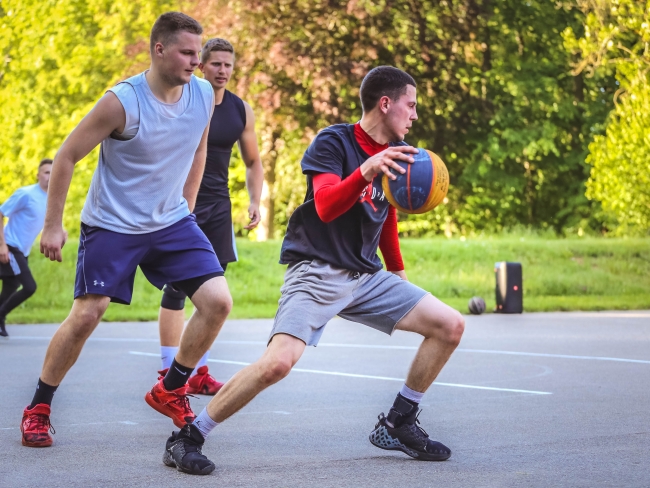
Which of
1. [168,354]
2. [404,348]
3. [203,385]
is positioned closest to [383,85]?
[168,354]

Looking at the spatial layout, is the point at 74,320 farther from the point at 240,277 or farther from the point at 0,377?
the point at 240,277

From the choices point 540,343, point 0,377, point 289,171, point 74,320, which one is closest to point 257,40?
point 289,171

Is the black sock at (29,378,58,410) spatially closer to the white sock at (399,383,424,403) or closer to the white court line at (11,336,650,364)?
the white sock at (399,383,424,403)

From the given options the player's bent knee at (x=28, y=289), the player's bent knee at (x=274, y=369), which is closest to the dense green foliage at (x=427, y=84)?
the player's bent knee at (x=28, y=289)

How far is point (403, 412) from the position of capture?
546cm

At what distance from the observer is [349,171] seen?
5.33 metres

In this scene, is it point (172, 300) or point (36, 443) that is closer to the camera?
point (36, 443)

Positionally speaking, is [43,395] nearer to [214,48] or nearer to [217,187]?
[217,187]

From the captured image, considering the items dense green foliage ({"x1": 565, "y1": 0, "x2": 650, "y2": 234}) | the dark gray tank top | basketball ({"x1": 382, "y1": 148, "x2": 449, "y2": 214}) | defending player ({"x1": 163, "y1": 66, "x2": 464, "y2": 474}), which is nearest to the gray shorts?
defending player ({"x1": 163, "y1": 66, "x2": 464, "y2": 474})

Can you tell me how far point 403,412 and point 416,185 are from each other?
1165 mm

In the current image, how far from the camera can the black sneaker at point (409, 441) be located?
5.36 meters

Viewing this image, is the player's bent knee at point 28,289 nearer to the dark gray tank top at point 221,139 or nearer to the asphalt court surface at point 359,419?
the asphalt court surface at point 359,419

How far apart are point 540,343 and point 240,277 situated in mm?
9050

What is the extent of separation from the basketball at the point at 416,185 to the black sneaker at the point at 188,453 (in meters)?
1.42
